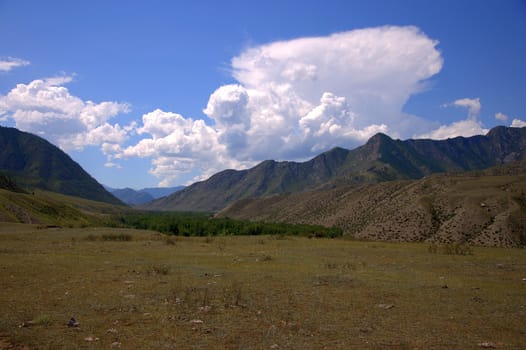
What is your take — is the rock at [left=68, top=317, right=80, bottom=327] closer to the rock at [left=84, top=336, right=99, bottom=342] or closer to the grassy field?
the grassy field

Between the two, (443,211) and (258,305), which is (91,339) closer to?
(258,305)

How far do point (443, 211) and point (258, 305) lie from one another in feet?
278

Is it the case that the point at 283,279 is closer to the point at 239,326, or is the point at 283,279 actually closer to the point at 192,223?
the point at 239,326

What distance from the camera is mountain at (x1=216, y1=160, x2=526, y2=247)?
74312 millimetres

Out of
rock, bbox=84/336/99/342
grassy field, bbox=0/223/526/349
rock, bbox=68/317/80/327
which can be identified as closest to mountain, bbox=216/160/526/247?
grassy field, bbox=0/223/526/349

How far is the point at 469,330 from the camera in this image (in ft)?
39.5

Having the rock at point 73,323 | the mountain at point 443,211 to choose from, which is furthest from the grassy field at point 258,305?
the mountain at point 443,211

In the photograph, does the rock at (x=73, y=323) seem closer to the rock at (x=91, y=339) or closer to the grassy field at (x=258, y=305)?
the grassy field at (x=258, y=305)

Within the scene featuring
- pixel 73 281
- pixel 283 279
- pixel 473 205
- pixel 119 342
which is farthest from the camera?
pixel 473 205

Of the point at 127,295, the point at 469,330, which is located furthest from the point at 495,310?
the point at 127,295

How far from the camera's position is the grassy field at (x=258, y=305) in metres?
10.9

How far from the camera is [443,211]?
8931 centimetres

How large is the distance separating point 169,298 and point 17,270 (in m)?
10.7

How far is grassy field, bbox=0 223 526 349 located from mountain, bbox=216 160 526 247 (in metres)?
A: 53.8
